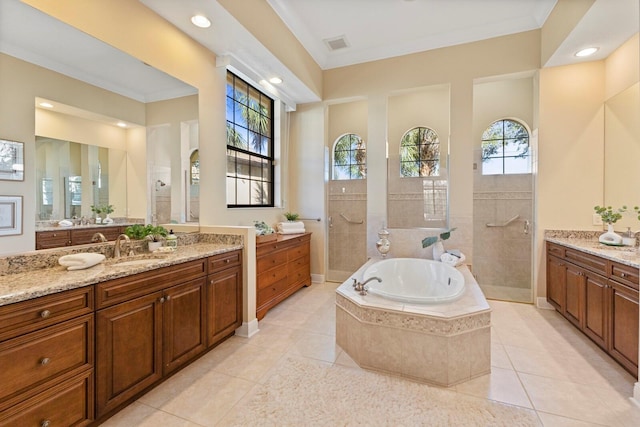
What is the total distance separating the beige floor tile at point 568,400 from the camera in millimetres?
1655

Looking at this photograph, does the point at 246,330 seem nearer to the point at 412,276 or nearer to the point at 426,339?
the point at 426,339

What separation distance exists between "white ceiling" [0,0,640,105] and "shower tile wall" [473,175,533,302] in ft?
5.38

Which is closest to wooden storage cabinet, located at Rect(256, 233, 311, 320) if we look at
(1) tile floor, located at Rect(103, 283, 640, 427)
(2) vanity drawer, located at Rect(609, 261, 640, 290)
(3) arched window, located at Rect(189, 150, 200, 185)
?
(1) tile floor, located at Rect(103, 283, 640, 427)

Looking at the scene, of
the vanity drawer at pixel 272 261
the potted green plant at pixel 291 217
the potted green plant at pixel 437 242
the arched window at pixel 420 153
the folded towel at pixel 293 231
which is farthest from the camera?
the arched window at pixel 420 153

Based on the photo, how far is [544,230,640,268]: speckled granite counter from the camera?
Answer: 215cm

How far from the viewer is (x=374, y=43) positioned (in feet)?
12.5

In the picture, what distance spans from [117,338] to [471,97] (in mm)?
4304

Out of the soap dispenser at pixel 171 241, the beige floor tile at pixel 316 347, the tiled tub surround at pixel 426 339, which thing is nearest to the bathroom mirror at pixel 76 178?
the soap dispenser at pixel 171 241

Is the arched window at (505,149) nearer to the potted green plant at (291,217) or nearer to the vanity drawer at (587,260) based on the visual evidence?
the vanity drawer at (587,260)

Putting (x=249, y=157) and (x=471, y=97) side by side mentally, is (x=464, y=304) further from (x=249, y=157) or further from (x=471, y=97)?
(x=249, y=157)

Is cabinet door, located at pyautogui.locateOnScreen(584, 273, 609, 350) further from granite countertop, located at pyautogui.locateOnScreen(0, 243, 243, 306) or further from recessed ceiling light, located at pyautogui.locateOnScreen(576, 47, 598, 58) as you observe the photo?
granite countertop, located at pyautogui.locateOnScreen(0, 243, 243, 306)

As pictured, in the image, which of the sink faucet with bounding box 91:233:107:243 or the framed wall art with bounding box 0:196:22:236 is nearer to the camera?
the framed wall art with bounding box 0:196:22:236

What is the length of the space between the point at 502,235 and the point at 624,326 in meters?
2.22

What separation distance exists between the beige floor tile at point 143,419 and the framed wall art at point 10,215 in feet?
3.93
